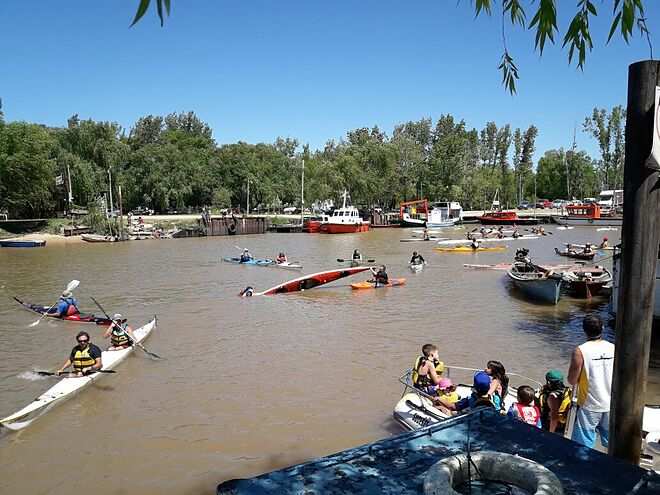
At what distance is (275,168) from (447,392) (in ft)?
290

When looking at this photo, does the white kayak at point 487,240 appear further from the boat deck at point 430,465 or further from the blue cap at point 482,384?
the boat deck at point 430,465

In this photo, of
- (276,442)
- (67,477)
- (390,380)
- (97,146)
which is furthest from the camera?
(97,146)

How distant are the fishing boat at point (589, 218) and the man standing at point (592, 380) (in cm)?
6618

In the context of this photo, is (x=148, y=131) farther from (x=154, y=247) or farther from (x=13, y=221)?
(x=154, y=247)

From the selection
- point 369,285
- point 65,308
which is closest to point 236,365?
point 65,308

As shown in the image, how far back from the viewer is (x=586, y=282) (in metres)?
20.4

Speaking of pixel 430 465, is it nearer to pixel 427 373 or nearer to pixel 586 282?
pixel 427 373

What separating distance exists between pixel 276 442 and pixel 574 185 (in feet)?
350

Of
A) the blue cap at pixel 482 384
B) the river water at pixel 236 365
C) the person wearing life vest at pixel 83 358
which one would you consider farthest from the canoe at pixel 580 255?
the person wearing life vest at pixel 83 358

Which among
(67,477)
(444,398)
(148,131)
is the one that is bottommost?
(67,477)

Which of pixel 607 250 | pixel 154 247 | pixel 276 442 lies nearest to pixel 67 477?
pixel 276 442

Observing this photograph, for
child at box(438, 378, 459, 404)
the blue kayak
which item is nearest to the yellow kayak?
the blue kayak

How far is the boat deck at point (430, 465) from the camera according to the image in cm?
271

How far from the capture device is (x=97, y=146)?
234 feet
